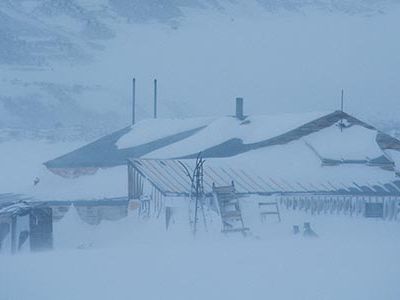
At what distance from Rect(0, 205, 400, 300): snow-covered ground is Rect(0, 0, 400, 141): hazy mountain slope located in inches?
2350

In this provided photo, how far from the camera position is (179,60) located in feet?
433

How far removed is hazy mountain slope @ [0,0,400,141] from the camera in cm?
9381

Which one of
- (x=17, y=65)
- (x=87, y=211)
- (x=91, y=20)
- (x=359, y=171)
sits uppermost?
(x=91, y=20)

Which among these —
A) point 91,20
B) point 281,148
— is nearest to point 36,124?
point 281,148

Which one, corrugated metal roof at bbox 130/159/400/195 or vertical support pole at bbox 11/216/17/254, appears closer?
vertical support pole at bbox 11/216/17/254

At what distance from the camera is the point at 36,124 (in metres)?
79.8

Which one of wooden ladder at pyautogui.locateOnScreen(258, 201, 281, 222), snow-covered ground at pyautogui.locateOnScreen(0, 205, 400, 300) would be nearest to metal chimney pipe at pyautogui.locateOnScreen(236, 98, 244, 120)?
wooden ladder at pyautogui.locateOnScreen(258, 201, 281, 222)

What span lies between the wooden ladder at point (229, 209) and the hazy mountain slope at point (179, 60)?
5463 centimetres

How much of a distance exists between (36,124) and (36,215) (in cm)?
6399

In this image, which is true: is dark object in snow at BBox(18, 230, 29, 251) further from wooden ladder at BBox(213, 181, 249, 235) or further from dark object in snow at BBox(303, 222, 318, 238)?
dark object in snow at BBox(303, 222, 318, 238)

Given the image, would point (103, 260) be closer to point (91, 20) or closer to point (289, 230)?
point (289, 230)

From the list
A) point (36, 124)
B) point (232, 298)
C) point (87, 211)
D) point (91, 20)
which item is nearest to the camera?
point (232, 298)

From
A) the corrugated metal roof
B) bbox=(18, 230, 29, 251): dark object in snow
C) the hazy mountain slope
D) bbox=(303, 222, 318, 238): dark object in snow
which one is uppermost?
the hazy mountain slope

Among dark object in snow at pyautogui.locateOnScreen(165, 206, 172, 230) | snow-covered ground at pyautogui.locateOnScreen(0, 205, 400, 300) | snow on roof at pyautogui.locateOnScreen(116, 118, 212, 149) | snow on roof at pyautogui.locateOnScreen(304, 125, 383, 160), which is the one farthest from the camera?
snow on roof at pyautogui.locateOnScreen(116, 118, 212, 149)
